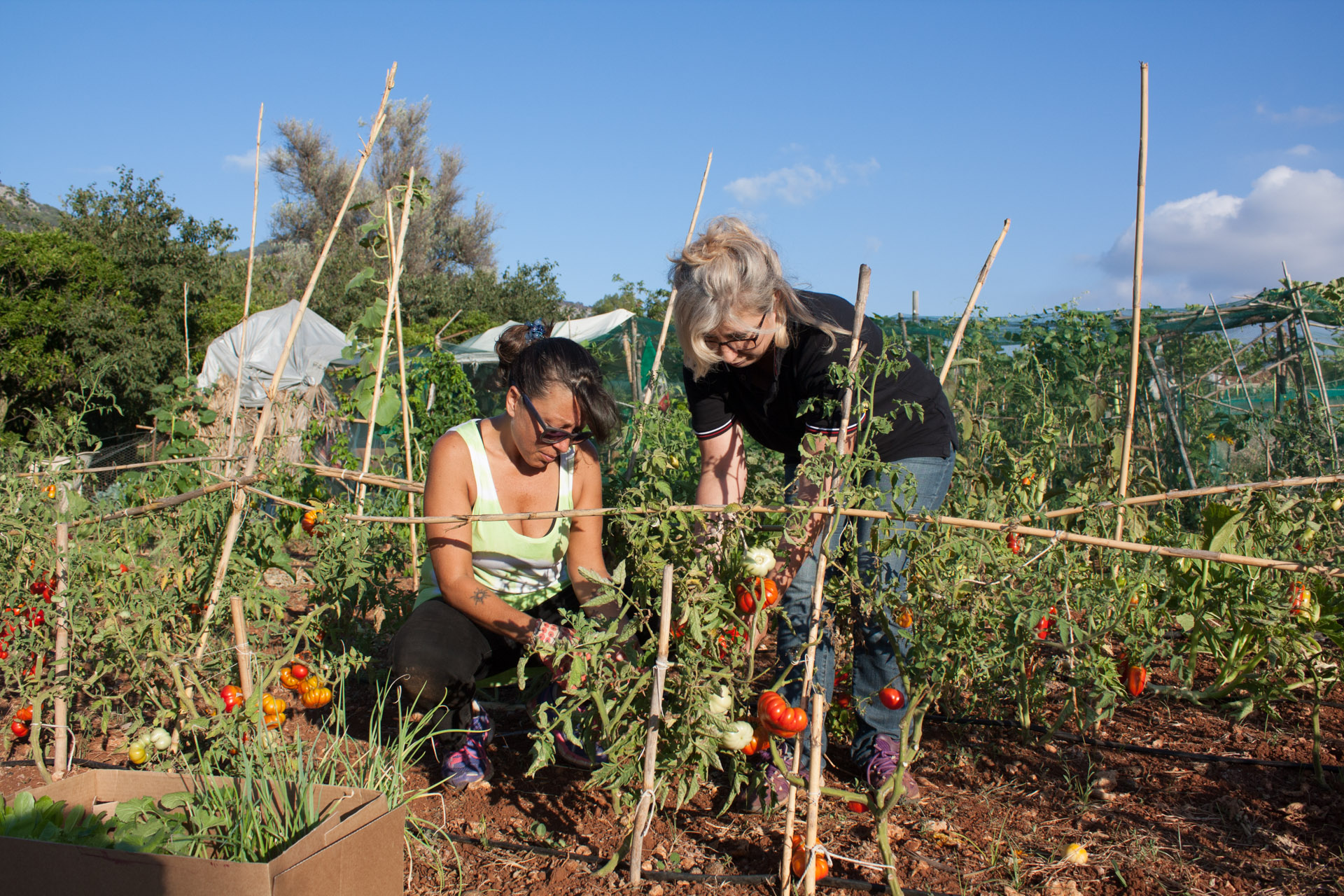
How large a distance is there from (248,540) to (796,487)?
1417mm

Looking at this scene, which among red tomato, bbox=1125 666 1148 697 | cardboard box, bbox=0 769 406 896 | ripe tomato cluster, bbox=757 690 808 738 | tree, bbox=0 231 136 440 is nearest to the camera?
cardboard box, bbox=0 769 406 896

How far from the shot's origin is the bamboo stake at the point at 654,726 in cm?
137

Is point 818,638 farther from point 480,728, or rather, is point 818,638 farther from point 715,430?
point 480,728

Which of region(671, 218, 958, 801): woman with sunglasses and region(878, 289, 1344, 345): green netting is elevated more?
region(878, 289, 1344, 345): green netting

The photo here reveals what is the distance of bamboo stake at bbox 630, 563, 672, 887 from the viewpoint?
1372mm

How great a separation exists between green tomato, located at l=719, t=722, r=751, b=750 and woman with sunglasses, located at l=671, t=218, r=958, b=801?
214 mm

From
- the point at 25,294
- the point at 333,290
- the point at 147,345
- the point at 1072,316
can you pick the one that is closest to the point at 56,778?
the point at 1072,316

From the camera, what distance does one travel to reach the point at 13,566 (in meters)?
1.93

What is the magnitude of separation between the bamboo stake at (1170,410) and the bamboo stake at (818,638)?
308 cm

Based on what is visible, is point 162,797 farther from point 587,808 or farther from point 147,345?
point 147,345

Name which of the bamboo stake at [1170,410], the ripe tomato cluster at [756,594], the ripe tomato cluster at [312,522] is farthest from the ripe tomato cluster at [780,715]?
the bamboo stake at [1170,410]

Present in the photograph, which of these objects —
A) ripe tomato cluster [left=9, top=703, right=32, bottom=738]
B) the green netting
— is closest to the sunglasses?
ripe tomato cluster [left=9, top=703, right=32, bottom=738]

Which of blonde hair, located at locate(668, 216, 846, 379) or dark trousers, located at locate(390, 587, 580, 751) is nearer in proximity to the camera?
blonde hair, located at locate(668, 216, 846, 379)

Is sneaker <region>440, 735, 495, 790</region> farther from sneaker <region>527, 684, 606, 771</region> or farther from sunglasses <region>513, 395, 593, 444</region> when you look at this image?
sunglasses <region>513, 395, 593, 444</region>
